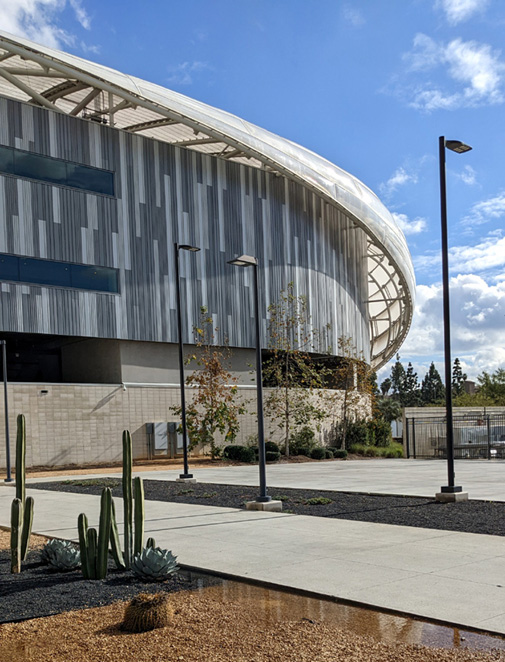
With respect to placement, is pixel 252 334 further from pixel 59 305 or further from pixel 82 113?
pixel 82 113

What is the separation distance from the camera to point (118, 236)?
33.9m

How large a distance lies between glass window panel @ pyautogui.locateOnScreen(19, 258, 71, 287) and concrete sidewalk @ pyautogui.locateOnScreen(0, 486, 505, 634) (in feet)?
60.9

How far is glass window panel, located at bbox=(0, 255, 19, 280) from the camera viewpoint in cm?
2991

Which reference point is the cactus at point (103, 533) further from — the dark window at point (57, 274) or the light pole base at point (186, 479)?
the dark window at point (57, 274)

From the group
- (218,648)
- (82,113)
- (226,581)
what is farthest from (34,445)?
(218,648)

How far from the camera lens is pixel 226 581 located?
780 centimetres

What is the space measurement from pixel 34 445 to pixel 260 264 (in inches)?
620

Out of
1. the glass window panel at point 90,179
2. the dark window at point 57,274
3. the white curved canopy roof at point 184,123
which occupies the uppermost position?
the white curved canopy roof at point 184,123

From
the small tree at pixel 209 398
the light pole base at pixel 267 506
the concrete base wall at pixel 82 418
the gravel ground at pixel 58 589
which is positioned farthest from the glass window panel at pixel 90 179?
the gravel ground at pixel 58 589

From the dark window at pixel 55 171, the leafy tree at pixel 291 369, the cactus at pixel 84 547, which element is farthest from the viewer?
the leafy tree at pixel 291 369

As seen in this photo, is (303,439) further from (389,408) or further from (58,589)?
(58,589)

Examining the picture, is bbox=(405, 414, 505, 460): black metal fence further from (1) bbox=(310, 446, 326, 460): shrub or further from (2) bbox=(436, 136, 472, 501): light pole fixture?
(2) bbox=(436, 136, 472, 501): light pole fixture

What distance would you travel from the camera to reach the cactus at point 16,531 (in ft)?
26.3

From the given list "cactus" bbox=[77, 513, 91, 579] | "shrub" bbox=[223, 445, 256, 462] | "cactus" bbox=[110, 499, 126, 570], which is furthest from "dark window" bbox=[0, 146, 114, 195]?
"cactus" bbox=[77, 513, 91, 579]
